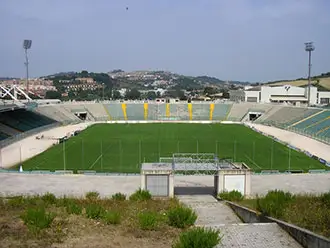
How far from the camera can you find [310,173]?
29438 mm

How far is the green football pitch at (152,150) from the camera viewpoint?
33500 mm

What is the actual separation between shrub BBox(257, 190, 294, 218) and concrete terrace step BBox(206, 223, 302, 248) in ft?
4.73

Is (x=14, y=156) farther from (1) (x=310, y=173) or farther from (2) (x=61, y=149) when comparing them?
(1) (x=310, y=173)

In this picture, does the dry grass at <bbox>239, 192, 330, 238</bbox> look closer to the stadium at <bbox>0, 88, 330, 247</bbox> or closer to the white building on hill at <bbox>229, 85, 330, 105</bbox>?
the stadium at <bbox>0, 88, 330, 247</bbox>

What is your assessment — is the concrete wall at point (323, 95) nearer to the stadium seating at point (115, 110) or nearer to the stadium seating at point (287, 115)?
the stadium seating at point (287, 115)

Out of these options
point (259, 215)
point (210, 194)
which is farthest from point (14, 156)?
point (259, 215)

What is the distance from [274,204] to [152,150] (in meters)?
26.9

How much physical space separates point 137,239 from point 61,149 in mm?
32796

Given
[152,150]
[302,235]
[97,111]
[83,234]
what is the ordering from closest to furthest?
[302,235] < [83,234] < [152,150] < [97,111]

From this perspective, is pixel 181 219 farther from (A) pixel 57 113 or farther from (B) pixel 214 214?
(A) pixel 57 113

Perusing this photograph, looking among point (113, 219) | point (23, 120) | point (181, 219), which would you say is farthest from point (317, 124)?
point (113, 219)

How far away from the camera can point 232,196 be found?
2047cm

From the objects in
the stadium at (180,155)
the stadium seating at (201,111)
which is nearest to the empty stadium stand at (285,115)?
the stadium at (180,155)

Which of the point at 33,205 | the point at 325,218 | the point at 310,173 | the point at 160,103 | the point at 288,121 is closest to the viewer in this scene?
the point at 325,218
